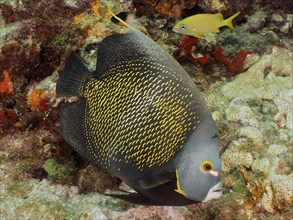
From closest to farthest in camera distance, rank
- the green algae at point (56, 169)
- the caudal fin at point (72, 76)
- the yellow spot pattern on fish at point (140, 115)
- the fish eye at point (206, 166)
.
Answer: the fish eye at point (206, 166)
the yellow spot pattern on fish at point (140, 115)
the caudal fin at point (72, 76)
the green algae at point (56, 169)

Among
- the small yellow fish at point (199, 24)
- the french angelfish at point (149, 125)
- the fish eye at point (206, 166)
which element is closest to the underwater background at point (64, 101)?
the small yellow fish at point (199, 24)

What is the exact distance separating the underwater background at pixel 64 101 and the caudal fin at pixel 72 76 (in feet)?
3.08

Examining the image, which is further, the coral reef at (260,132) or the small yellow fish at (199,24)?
the small yellow fish at (199,24)

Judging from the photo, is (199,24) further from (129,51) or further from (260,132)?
(129,51)

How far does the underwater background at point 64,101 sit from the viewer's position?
2885mm

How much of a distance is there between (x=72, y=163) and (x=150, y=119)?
179 cm

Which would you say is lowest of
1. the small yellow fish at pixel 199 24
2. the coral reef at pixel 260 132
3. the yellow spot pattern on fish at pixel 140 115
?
the coral reef at pixel 260 132

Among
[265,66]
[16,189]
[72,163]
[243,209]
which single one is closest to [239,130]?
[243,209]

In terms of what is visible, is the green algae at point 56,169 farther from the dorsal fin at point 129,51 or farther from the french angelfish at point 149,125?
the dorsal fin at point 129,51

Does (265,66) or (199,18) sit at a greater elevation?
(199,18)

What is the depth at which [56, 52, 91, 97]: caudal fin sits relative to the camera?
2186mm

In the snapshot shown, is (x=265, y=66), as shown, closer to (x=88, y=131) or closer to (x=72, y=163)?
(x=72, y=163)

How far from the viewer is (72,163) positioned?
11.3 ft

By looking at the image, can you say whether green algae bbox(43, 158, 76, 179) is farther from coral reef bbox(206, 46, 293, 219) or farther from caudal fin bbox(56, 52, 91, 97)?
coral reef bbox(206, 46, 293, 219)
